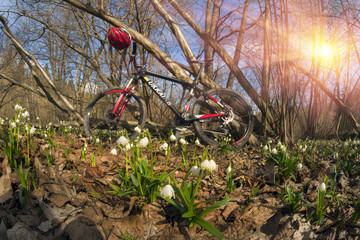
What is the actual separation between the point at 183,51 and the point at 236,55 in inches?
48.7

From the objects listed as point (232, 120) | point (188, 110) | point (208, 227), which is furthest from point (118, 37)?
point (208, 227)

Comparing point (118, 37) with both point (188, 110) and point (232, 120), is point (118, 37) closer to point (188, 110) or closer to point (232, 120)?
point (188, 110)

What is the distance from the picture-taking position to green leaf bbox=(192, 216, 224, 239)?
3.55 feet

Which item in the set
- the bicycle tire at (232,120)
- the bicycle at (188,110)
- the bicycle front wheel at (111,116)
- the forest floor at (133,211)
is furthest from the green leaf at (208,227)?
the bicycle tire at (232,120)

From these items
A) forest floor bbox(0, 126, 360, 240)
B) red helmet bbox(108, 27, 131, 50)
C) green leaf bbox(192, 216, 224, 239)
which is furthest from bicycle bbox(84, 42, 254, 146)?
green leaf bbox(192, 216, 224, 239)

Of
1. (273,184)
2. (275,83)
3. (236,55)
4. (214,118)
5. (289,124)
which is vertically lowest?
(273,184)

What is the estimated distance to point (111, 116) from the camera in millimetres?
3445

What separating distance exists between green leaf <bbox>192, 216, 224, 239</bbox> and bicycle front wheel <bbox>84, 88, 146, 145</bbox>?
1.79m

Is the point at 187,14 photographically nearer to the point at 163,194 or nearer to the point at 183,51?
the point at 183,51

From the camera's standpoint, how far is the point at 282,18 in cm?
300

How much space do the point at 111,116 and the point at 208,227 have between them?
2.75m

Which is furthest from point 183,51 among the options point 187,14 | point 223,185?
point 223,185

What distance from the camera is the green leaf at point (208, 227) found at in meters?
1.08

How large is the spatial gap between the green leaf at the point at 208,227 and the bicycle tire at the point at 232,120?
2.38 m
